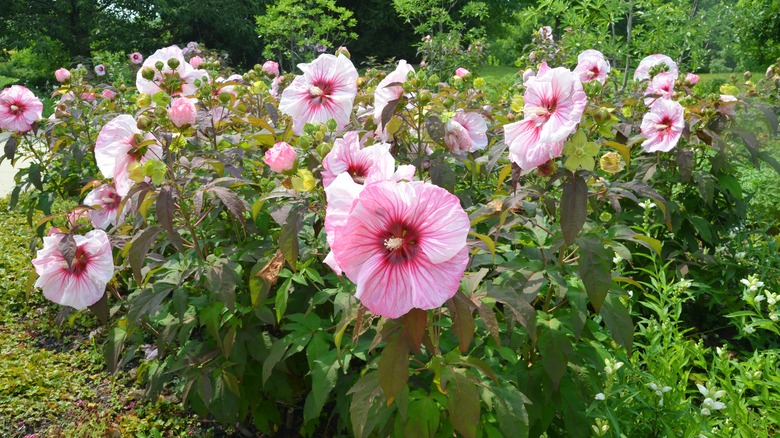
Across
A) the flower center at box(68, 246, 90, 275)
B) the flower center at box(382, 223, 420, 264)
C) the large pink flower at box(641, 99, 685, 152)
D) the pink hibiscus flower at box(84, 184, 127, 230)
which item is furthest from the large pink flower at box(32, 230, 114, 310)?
the large pink flower at box(641, 99, 685, 152)

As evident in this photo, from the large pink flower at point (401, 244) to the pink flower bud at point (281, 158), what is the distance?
336 millimetres

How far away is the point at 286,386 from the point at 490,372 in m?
0.84

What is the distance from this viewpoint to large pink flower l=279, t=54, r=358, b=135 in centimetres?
202

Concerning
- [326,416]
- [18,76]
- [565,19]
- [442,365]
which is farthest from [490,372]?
[18,76]

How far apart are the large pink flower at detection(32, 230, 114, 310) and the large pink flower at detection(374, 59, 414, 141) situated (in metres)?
0.94

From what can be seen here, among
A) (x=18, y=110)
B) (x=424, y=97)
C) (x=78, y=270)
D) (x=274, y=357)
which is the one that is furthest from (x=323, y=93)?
(x=18, y=110)

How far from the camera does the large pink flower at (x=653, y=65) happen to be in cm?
299

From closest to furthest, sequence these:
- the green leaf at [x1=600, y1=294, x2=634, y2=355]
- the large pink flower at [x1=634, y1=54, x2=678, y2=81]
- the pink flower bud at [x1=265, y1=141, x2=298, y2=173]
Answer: the pink flower bud at [x1=265, y1=141, x2=298, y2=173], the green leaf at [x1=600, y1=294, x2=634, y2=355], the large pink flower at [x1=634, y1=54, x2=678, y2=81]

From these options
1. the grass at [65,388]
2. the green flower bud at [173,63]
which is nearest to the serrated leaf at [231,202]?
the green flower bud at [173,63]

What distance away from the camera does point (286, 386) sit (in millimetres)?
1982

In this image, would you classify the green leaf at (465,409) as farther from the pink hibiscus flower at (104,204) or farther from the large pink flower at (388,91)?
the pink hibiscus flower at (104,204)

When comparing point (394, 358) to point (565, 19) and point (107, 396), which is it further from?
point (565, 19)

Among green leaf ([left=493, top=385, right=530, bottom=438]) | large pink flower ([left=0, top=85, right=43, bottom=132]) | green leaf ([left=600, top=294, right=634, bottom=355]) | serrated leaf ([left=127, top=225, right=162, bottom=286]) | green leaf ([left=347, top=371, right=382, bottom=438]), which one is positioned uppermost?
serrated leaf ([left=127, top=225, right=162, bottom=286])

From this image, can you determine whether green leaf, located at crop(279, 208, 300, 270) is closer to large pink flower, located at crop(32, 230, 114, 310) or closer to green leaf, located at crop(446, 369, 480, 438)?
green leaf, located at crop(446, 369, 480, 438)
